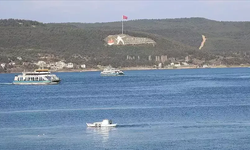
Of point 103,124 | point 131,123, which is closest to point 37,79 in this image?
point 131,123

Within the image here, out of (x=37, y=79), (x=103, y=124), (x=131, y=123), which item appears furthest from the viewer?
(x=37, y=79)

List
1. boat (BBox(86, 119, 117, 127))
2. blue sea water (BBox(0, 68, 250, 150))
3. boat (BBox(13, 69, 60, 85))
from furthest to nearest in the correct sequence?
boat (BBox(13, 69, 60, 85)) < boat (BBox(86, 119, 117, 127)) < blue sea water (BBox(0, 68, 250, 150))

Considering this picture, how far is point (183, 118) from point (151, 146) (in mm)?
12309

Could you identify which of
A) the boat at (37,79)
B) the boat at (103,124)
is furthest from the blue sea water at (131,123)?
the boat at (37,79)

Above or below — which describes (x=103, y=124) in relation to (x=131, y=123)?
above

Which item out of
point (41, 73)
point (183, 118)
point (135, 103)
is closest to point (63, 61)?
point (41, 73)

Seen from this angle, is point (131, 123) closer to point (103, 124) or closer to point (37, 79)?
point (103, 124)

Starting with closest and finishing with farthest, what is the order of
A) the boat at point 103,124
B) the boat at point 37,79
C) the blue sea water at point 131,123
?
the blue sea water at point 131,123, the boat at point 103,124, the boat at point 37,79

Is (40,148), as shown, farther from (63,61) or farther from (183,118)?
(63,61)

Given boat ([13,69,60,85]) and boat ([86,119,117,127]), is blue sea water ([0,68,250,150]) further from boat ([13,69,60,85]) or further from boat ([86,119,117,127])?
boat ([13,69,60,85])

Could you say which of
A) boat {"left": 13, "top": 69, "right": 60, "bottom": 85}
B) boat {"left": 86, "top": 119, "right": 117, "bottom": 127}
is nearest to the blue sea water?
boat {"left": 86, "top": 119, "right": 117, "bottom": 127}

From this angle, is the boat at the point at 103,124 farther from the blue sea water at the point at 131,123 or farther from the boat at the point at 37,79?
the boat at the point at 37,79

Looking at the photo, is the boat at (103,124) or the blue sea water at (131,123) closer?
the blue sea water at (131,123)

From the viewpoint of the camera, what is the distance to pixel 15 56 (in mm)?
174375
